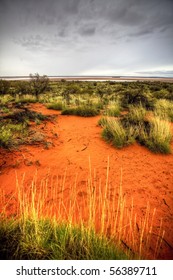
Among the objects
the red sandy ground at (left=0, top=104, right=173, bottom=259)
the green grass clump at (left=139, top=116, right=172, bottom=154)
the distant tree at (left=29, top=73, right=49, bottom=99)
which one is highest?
the distant tree at (left=29, top=73, right=49, bottom=99)

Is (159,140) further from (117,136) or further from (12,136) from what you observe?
(12,136)

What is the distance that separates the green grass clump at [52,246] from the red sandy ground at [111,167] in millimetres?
807

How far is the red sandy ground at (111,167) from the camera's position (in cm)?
260

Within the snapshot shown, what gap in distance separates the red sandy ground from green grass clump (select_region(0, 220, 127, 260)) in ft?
2.65

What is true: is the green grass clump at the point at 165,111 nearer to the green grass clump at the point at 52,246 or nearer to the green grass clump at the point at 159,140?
the green grass clump at the point at 159,140

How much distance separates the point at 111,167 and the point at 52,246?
226cm

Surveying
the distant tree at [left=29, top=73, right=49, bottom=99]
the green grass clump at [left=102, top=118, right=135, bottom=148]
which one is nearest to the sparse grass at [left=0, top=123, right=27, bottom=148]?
the green grass clump at [left=102, top=118, right=135, bottom=148]

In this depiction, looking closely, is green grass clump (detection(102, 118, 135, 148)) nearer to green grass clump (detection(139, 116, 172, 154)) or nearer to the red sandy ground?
the red sandy ground

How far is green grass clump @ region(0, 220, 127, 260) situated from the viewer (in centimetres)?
147

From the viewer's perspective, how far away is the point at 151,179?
3238mm

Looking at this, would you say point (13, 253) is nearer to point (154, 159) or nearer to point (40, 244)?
point (40, 244)

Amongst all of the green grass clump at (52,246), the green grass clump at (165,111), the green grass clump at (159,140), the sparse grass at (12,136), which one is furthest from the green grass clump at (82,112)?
the green grass clump at (52,246)

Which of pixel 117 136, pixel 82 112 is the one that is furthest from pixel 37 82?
pixel 117 136
